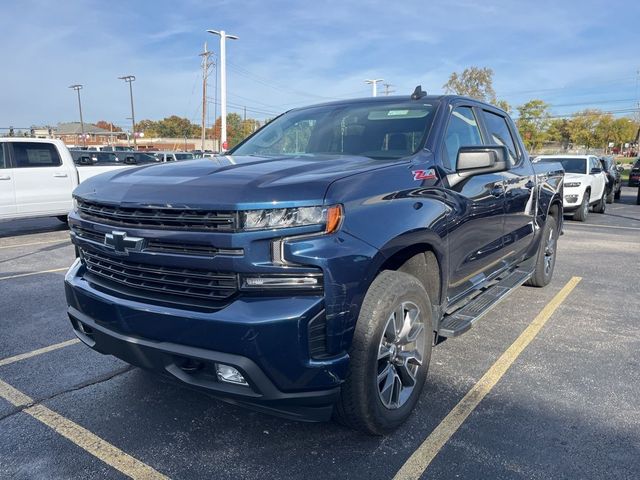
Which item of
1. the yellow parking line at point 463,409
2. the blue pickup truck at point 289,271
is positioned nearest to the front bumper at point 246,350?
the blue pickup truck at point 289,271

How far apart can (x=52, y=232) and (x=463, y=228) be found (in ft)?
32.2

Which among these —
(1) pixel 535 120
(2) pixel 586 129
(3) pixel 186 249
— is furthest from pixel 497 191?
(2) pixel 586 129

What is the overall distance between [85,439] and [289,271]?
63.9 inches

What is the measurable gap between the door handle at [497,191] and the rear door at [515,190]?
0.11 m

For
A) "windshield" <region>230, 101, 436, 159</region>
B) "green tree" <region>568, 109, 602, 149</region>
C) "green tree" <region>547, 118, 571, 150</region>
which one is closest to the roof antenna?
"windshield" <region>230, 101, 436, 159</region>

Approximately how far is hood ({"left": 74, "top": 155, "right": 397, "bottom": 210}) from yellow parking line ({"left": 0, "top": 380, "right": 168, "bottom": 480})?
1322 mm

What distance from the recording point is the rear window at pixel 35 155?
10.0 metres

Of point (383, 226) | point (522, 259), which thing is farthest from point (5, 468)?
point (522, 259)

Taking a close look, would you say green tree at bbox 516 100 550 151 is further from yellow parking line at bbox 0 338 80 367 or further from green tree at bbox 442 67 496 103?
yellow parking line at bbox 0 338 80 367

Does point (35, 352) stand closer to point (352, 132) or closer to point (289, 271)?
point (289, 271)

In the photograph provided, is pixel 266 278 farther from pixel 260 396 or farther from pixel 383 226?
pixel 383 226

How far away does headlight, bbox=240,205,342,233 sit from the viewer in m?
2.28

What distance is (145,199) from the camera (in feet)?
8.18

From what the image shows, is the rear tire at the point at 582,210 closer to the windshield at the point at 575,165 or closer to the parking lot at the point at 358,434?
the windshield at the point at 575,165
